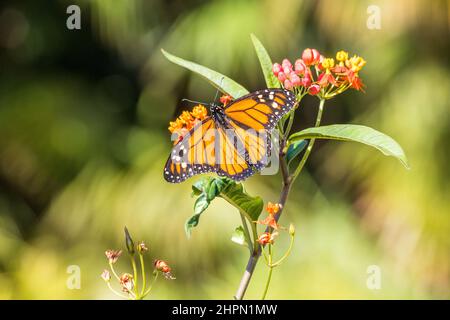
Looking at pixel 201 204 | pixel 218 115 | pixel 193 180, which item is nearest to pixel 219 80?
pixel 218 115

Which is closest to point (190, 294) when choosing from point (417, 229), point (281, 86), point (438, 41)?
point (417, 229)

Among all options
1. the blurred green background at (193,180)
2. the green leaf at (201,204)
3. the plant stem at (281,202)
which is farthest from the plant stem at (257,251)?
the blurred green background at (193,180)

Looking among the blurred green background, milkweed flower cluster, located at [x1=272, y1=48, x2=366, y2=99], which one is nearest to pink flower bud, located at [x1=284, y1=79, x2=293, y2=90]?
milkweed flower cluster, located at [x1=272, y1=48, x2=366, y2=99]

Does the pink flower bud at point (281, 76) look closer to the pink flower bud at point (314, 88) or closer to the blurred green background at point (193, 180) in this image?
the pink flower bud at point (314, 88)

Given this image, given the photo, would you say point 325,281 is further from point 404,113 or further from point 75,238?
point 75,238

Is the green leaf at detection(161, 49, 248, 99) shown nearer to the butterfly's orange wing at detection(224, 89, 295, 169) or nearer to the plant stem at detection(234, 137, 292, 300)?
the butterfly's orange wing at detection(224, 89, 295, 169)

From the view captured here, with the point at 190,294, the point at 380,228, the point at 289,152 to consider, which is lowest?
the point at 190,294
